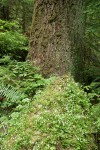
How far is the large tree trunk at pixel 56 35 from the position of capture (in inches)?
240

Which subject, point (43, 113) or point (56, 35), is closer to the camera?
point (43, 113)

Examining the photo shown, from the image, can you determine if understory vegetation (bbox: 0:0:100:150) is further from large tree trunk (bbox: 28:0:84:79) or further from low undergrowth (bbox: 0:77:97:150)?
large tree trunk (bbox: 28:0:84:79)

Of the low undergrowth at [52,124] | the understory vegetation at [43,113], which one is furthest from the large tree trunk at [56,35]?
the low undergrowth at [52,124]

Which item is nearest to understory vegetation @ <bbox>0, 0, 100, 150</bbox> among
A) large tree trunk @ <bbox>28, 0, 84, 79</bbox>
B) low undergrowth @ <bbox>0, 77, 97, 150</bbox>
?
low undergrowth @ <bbox>0, 77, 97, 150</bbox>

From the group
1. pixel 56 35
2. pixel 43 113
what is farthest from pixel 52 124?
pixel 56 35

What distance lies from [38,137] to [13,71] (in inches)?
96.7

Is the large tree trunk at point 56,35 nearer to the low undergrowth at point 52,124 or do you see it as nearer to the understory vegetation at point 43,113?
the understory vegetation at point 43,113

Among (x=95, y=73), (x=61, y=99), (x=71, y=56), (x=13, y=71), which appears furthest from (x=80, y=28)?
(x=61, y=99)

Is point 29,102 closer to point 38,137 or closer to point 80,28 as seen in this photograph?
point 38,137

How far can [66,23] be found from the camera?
612 cm

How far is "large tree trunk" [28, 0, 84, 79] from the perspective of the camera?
6098 millimetres

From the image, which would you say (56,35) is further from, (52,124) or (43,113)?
(52,124)

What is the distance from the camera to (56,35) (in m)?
6.09

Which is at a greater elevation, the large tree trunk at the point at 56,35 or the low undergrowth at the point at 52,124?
the large tree trunk at the point at 56,35
